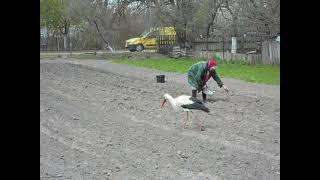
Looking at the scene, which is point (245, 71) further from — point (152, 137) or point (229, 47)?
point (152, 137)

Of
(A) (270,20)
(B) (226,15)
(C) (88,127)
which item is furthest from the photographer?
(B) (226,15)

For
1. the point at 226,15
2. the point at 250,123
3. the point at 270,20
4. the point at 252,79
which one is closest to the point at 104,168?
the point at 250,123

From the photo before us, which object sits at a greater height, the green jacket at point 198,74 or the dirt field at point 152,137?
the green jacket at point 198,74

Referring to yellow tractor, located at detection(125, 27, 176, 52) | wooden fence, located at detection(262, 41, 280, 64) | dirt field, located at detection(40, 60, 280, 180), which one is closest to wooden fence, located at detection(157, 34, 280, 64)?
wooden fence, located at detection(262, 41, 280, 64)

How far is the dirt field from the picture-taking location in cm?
650

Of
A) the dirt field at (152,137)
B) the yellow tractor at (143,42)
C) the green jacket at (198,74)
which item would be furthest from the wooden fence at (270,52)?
the yellow tractor at (143,42)

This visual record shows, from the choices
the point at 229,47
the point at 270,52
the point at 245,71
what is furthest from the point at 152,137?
the point at 229,47

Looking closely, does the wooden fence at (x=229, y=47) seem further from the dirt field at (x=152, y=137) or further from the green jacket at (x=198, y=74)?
the green jacket at (x=198, y=74)

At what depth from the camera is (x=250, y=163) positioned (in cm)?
687

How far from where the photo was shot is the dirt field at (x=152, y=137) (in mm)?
6500

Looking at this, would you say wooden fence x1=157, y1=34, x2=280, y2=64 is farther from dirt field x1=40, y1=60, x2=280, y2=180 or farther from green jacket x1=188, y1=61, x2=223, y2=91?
green jacket x1=188, y1=61, x2=223, y2=91

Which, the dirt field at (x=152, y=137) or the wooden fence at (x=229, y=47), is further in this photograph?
the wooden fence at (x=229, y=47)

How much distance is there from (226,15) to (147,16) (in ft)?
22.5
